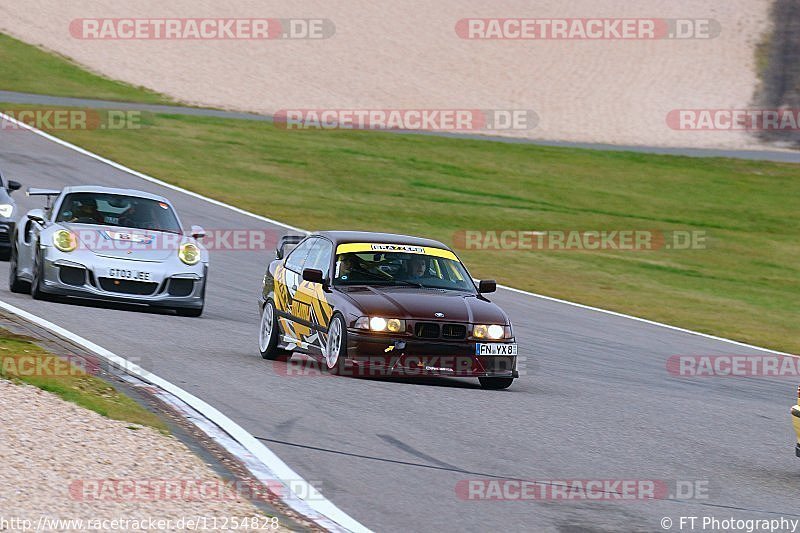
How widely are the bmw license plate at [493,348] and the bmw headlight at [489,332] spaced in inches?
2.5

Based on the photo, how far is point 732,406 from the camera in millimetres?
12227

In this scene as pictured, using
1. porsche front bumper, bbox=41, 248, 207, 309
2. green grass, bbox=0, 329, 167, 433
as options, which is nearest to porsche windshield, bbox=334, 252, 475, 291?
green grass, bbox=0, 329, 167, 433

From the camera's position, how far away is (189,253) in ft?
50.8

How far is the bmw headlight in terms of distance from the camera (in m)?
11.6

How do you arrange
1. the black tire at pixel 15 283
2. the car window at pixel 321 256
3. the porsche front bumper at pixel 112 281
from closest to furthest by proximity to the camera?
the car window at pixel 321 256 → the porsche front bumper at pixel 112 281 → the black tire at pixel 15 283

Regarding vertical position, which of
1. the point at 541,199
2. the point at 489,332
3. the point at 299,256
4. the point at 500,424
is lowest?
the point at 500,424

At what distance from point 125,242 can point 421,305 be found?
5007mm

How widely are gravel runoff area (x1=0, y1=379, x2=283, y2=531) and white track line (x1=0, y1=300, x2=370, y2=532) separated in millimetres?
388

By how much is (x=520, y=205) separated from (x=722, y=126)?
16463mm

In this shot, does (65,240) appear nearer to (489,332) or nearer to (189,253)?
(189,253)

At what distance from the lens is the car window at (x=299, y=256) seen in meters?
13.3

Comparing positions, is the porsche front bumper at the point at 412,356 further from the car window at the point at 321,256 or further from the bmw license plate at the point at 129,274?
the bmw license plate at the point at 129,274

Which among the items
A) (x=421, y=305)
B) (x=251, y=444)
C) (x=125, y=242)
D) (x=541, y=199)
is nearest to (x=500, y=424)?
(x=421, y=305)

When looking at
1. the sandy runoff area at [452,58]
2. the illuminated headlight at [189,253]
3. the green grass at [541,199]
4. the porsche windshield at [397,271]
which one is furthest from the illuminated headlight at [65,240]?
the sandy runoff area at [452,58]
